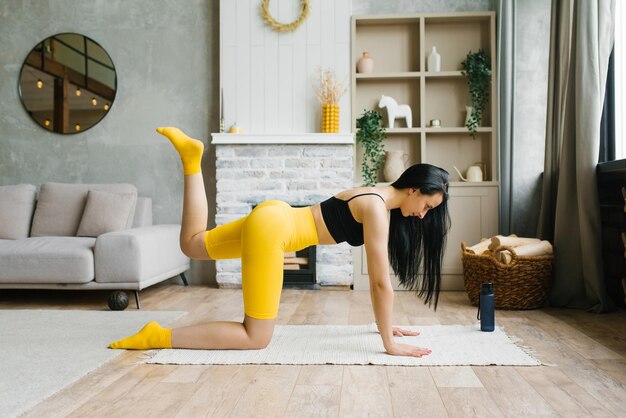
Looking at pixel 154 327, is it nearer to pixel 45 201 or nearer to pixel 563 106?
pixel 45 201

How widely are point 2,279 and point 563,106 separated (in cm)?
383

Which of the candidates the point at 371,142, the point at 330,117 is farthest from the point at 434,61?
the point at 330,117

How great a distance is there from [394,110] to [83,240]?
2.57 metres

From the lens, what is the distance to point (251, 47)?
4.74 meters

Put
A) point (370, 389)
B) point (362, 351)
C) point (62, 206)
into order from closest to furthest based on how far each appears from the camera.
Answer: point (370, 389), point (362, 351), point (62, 206)

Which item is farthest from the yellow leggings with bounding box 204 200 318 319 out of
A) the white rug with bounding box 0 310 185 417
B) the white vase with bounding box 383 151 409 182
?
the white vase with bounding box 383 151 409 182

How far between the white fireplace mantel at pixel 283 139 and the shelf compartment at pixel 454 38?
106 cm

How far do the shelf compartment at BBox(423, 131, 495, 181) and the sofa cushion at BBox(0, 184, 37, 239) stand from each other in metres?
3.24

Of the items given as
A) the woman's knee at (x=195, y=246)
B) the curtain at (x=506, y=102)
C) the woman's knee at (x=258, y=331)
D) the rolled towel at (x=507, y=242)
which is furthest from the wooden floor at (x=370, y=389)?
the curtain at (x=506, y=102)

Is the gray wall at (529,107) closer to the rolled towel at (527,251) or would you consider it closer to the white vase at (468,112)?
the white vase at (468,112)

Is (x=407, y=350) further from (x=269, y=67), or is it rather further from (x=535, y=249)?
(x=269, y=67)

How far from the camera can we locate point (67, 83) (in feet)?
16.6

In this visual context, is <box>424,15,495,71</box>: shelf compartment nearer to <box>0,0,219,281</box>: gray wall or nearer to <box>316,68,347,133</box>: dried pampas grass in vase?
<box>316,68,347,133</box>: dried pampas grass in vase

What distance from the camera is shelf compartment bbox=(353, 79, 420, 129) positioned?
4.90 meters
